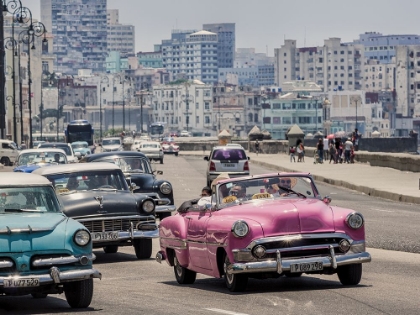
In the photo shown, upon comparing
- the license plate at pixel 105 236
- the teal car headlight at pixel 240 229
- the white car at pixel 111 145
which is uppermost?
the teal car headlight at pixel 240 229

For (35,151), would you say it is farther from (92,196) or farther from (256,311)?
(256,311)

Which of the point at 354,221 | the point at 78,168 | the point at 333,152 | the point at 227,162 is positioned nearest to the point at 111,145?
the point at 333,152

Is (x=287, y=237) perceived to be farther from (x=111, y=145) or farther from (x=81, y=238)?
(x=111, y=145)

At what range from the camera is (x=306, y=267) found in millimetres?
13516

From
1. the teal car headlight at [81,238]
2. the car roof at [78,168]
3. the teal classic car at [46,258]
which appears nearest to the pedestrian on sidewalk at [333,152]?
the car roof at [78,168]

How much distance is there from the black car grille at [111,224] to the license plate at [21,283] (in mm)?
6489

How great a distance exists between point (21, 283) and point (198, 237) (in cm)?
318

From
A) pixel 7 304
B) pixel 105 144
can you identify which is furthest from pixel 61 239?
pixel 105 144

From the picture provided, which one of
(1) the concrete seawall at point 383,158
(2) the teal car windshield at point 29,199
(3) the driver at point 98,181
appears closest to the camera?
(2) the teal car windshield at point 29,199

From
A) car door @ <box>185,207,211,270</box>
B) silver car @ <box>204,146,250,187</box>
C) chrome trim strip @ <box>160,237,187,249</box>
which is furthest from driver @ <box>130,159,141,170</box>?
silver car @ <box>204,146,250,187</box>

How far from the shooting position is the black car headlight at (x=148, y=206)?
19094 millimetres

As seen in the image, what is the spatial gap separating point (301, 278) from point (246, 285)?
1337mm

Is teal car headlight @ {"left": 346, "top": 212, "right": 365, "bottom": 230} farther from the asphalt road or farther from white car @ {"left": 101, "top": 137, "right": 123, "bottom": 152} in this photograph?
white car @ {"left": 101, "top": 137, "right": 123, "bottom": 152}

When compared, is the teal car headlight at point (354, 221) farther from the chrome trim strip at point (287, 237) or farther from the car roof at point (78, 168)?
the car roof at point (78, 168)
